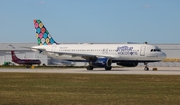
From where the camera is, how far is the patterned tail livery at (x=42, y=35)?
2660 inches

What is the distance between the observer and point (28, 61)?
8300cm

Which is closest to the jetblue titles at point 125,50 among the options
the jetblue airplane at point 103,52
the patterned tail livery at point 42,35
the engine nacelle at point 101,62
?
the jetblue airplane at point 103,52

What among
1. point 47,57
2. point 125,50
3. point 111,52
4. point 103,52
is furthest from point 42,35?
point 47,57

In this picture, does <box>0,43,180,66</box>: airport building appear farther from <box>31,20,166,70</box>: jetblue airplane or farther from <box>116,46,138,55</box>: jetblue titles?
<box>116,46,138,55</box>: jetblue titles

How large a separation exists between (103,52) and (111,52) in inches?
62.4

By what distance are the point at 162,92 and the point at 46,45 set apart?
44804 mm

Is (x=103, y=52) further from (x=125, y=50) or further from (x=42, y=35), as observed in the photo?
(x=42, y=35)

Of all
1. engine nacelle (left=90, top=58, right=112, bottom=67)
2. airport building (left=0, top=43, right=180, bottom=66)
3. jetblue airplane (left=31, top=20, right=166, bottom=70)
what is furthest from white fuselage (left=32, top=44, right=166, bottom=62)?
airport building (left=0, top=43, right=180, bottom=66)

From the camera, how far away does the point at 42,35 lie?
6812 cm

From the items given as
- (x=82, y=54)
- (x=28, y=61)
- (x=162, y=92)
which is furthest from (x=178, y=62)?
(x=162, y=92)

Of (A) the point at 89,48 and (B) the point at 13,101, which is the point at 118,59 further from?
(B) the point at 13,101

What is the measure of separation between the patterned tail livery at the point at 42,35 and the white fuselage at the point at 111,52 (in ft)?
3.83

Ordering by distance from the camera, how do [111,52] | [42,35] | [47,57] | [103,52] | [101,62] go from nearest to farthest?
[101,62]
[111,52]
[103,52]
[42,35]
[47,57]

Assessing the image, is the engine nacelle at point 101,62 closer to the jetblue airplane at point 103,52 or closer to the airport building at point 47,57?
the jetblue airplane at point 103,52
